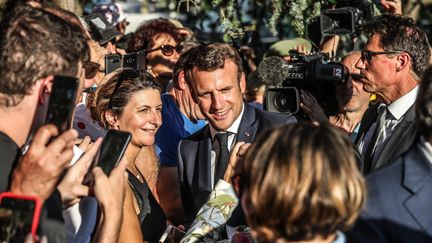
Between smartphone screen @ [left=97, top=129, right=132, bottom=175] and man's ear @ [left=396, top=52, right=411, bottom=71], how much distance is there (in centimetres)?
270

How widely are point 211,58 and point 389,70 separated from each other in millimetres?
1122

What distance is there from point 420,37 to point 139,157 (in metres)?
1.94

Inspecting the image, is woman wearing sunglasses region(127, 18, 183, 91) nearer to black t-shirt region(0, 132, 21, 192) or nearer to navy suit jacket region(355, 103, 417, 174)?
navy suit jacket region(355, 103, 417, 174)

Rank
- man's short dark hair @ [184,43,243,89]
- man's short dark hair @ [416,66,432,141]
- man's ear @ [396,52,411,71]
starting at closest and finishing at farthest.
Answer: man's short dark hair @ [416,66,432,141] → man's short dark hair @ [184,43,243,89] → man's ear @ [396,52,411,71]

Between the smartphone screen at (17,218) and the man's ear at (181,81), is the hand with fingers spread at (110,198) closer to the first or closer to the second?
the smartphone screen at (17,218)

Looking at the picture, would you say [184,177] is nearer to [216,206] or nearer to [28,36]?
[216,206]

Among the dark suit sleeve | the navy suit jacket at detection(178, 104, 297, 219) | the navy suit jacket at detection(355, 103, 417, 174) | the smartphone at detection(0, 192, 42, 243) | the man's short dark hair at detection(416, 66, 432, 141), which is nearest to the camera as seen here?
the smartphone at detection(0, 192, 42, 243)

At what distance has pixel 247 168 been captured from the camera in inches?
105

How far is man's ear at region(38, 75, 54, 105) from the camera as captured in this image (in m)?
3.05

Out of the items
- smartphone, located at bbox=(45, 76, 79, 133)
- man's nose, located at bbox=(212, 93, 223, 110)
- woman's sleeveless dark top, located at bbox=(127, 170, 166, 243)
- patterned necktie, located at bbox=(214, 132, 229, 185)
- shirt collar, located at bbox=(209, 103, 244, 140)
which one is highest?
smartphone, located at bbox=(45, 76, 79, 133)

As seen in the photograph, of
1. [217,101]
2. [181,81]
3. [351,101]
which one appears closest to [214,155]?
[217,101]

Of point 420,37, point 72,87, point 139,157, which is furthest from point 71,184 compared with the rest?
point 420,37

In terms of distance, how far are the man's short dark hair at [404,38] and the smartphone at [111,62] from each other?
1.71 m

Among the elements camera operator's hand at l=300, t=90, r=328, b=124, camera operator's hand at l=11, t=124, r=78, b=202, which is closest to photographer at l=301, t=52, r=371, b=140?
camera operator's hand at l=300, t=90, r=328, b=124
